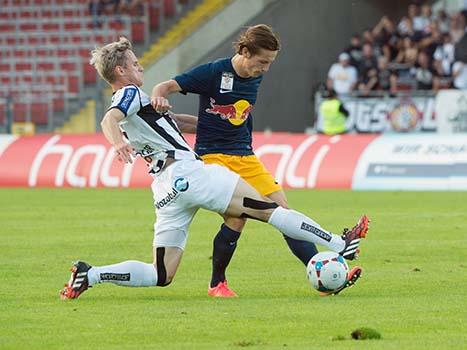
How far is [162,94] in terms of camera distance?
938cm

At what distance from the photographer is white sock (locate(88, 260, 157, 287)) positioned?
9320 millimetres

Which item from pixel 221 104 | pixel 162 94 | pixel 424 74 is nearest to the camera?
pixel 162 94

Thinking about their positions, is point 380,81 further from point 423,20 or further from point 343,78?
point 423,20

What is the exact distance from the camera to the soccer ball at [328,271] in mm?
9312

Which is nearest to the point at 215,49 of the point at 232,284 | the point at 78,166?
the point at 78,166

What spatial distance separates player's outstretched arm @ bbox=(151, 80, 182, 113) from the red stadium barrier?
13696mm

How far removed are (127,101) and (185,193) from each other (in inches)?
30.1

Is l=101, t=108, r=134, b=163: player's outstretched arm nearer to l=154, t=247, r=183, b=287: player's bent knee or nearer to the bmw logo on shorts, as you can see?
the bmw logo on shorts

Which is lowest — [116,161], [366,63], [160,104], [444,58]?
[116,161]

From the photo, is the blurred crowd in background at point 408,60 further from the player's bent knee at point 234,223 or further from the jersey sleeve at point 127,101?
the jersey sleeve at point 127,101

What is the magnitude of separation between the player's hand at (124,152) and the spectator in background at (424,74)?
21.7m

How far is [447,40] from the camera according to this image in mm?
30859

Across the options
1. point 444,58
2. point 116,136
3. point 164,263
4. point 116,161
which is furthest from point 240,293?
point 444,58

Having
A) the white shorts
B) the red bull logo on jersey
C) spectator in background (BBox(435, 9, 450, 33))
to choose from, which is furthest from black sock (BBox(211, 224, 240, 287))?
spectator in background (BBox(435, 9, 450, 33))
